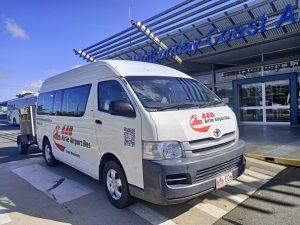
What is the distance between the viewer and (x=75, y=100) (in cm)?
611

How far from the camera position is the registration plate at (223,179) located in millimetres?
4180

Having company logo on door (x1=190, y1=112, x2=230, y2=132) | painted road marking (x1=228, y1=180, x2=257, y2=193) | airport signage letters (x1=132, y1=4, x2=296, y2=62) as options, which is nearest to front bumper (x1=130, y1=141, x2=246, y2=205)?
company logo on door (x1=190, y1=112, x2=230, y2=132)

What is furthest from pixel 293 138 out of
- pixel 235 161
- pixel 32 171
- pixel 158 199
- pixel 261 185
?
pixel 32 171

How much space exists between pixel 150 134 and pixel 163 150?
27 centimetres

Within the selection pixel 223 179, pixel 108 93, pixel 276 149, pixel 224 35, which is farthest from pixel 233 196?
pixel 224 35

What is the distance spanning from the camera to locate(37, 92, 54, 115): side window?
7694 mm

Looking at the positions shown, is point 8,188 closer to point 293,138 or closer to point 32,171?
point 32,171

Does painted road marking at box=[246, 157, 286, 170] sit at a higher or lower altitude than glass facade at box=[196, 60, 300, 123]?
lower

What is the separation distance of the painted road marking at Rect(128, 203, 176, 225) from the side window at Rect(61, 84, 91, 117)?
210 centimetres

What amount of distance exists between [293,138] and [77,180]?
22.7ft

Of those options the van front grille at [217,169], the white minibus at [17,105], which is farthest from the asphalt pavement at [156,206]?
the white minibus at [17,105]

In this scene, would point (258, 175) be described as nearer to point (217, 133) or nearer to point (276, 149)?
point (276, 149)

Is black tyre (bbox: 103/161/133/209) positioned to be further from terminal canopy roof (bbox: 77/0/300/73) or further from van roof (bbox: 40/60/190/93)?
terminal canopy roof (bbox: 77/0/300/73)

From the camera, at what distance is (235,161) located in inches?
182
